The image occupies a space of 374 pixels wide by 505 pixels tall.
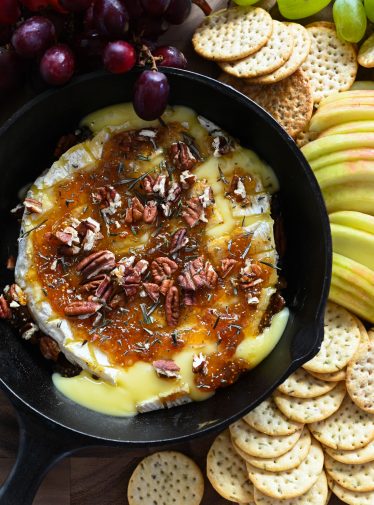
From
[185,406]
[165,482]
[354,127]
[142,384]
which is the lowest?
[165,482]

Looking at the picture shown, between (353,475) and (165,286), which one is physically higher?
(165,286)

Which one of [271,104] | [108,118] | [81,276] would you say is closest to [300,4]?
[271,104]

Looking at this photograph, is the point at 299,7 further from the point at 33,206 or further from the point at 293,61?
the point at 33,206

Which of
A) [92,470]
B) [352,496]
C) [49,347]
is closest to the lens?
[49,347]

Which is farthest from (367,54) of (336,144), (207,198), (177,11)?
(207,198)

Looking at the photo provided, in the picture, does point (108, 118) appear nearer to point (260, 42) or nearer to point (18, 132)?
point (18, 132)

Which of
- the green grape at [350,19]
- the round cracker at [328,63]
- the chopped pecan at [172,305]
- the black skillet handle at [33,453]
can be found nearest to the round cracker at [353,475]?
the chopped pecan at [172,305]
